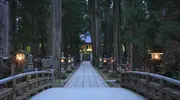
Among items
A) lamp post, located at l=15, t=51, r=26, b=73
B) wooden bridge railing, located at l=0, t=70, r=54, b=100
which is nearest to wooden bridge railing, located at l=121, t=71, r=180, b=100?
wooden bridge railing, located at l=0, t=70, r=54, b=100

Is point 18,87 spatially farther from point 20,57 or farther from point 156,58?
point 156,58

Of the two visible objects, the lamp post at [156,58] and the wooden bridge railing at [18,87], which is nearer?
the wooden bridge railing at [18,87]

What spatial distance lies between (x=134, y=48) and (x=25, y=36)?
786 cm

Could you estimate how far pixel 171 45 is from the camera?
15250 millimetres

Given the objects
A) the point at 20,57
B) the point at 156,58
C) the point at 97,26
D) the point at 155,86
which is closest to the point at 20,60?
the point at 20,57

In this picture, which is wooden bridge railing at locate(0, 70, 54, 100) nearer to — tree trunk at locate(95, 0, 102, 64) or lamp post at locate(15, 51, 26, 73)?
lamp post at locate(15, 51, 26, 73)

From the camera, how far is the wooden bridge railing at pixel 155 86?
26.0ft

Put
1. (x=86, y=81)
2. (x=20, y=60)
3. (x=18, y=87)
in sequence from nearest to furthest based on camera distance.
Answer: (x=18, y=87) < (x=20, y=60) < (x=86, y=81)

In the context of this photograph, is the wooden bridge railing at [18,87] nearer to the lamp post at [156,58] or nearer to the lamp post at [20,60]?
the lamp post at [20,60]

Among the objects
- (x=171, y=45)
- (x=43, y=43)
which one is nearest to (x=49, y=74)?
(x=171, y=45)

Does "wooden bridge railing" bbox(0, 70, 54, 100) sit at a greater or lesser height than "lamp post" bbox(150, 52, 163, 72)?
lesser

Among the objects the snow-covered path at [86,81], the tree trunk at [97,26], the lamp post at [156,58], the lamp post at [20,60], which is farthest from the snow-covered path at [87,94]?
the tree trunk at [97,26]

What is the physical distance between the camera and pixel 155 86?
9.66 meters

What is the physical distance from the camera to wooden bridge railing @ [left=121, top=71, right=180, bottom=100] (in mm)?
7926
